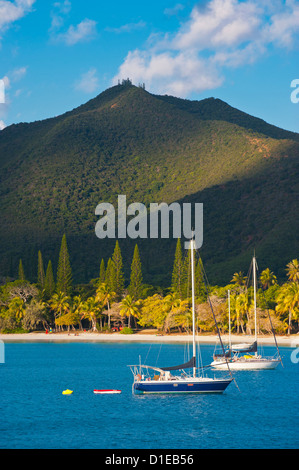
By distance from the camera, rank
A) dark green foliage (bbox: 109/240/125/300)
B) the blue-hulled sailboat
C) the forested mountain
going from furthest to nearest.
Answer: the forested mountain < dark green foliage (bbox: 109/240/125/300) < the blue-hulled sailboat

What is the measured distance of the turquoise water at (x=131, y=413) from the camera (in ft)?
95.0

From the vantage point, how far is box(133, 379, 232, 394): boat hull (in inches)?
1486

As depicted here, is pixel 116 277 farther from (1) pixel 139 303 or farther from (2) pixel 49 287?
(2) pixel 49 287

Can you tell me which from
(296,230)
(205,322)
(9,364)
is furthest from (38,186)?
(9,364)

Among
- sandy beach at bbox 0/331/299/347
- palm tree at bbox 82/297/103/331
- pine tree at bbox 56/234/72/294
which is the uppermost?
pine tree at bbox 56/234/72/294

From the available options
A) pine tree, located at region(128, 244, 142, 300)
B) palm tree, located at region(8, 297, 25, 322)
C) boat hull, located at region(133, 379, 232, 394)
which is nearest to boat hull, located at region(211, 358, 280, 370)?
boat hull, located at region(133, 379, 232, 394)

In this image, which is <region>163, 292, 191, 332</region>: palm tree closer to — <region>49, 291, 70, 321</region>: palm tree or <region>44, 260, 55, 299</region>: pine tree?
<region>49, 291, 70, 321</region>: palm tree

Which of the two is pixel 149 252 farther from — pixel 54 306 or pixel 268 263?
pixel 54 306

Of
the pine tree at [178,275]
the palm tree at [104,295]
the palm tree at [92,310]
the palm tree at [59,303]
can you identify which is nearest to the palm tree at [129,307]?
the palm tree at [104,295]

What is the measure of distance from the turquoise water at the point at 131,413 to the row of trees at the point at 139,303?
21.2 meters

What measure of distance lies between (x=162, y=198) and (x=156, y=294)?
8270 cm

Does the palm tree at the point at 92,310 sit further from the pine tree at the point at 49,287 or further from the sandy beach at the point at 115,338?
the pine tree at the point at 49,287

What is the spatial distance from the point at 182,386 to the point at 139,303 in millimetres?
50910

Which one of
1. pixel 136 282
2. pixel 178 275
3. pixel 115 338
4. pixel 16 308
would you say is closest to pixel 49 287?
pixel 16 308
